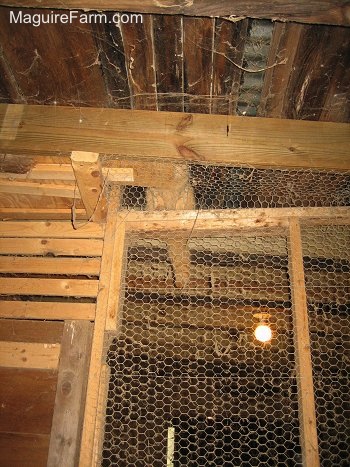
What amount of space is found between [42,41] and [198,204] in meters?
1.34

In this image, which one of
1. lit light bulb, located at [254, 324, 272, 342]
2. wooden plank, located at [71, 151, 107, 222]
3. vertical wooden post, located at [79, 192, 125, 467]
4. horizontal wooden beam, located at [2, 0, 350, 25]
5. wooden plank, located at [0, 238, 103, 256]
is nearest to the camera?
horizontal wooden beam, located at [2, 0, 350, 25]

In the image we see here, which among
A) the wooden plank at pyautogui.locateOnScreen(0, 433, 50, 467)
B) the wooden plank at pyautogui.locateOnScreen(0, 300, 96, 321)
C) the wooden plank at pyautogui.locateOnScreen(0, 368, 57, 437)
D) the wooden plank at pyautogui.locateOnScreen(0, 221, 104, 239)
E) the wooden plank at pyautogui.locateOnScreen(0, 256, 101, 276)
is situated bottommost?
the wooden plank at pyautogui.locateOnScreen(0, 433, 50, 467)

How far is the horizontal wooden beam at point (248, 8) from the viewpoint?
150 centimetres

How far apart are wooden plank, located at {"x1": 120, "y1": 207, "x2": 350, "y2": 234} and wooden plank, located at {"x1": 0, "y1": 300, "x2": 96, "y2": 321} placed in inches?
21.3

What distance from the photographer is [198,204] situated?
8.25 ft

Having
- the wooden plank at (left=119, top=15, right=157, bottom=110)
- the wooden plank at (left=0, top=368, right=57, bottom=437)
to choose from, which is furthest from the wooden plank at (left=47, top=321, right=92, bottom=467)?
the wooden plank at (left=119, top=15, right=157, bottom=110)

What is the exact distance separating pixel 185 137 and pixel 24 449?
76.0 inches

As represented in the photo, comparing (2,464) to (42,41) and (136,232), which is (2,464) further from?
(42,41)

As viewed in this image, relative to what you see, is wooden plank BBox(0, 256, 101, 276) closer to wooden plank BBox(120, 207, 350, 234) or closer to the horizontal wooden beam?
wooden plank BBox(120, 207, 350, 234)

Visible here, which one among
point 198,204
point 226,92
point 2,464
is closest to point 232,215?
point 198,204

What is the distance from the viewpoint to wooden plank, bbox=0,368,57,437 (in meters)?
1.96

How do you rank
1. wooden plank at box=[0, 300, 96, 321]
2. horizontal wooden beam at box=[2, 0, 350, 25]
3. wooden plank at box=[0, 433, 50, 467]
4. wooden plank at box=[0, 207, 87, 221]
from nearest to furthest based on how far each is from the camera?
1. horizontal wooden beam at box=[2, 0, 350, 25]
2. wooden plank at box=[0, 433, 50, 467]
3. wooden plank at box=[0, 300, 96, 321]
4. wooden plank at box=[0, 207, 87, 221]

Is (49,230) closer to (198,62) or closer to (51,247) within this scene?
(51,247)

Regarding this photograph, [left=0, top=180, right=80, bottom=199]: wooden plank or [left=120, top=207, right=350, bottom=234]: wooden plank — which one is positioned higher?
[left=0, top=180, right=80, bottom=199]: wooden plank
